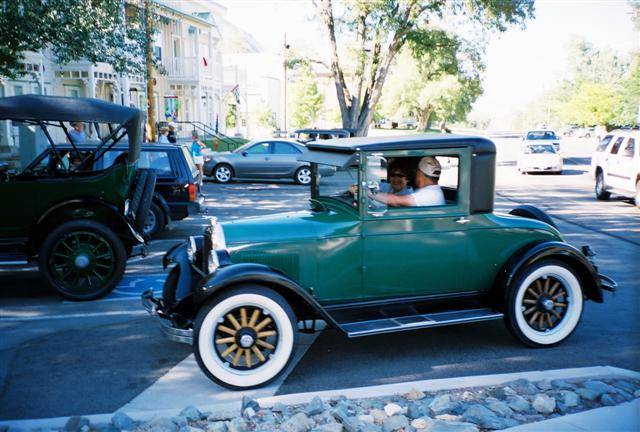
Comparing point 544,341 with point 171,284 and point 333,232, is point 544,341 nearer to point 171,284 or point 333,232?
point 333,232

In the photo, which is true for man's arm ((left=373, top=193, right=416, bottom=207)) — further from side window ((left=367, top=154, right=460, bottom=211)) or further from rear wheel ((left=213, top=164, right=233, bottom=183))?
rear wheel ((left=213, top=164, right=233, bottom=183))

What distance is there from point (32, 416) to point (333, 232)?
2.55 metres

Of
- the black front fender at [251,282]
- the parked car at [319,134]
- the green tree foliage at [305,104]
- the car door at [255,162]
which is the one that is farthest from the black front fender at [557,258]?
the green tree foliage at [305,104]

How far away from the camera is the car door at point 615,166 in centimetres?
1524

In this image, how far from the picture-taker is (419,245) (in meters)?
5.10

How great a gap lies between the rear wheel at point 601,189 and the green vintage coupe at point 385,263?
11.9 meters

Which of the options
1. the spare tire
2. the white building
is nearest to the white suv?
the spare tire

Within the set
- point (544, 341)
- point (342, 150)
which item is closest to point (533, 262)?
point (544, 341)

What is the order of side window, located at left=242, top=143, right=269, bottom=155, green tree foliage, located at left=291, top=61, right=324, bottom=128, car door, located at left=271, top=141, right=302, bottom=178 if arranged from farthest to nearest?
green tree foliage, located at left=291, top=61, right=324, bottom=128 → side window, located at left=242, top=143, right=269, bottom=155 → car door, located at left=271, top=141, right=302, bottom=178

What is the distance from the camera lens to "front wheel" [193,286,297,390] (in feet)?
14.5

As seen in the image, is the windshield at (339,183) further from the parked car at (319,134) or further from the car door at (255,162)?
the parked car at (319,134)

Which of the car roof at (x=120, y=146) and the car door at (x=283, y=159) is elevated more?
the car roof at (x=120, y=146)

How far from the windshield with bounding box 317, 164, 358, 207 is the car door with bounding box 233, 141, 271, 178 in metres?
15.0

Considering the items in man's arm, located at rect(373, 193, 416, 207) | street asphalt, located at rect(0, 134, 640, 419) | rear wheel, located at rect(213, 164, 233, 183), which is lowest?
street asphalt, located at rect(0, 134, 640, 419)
